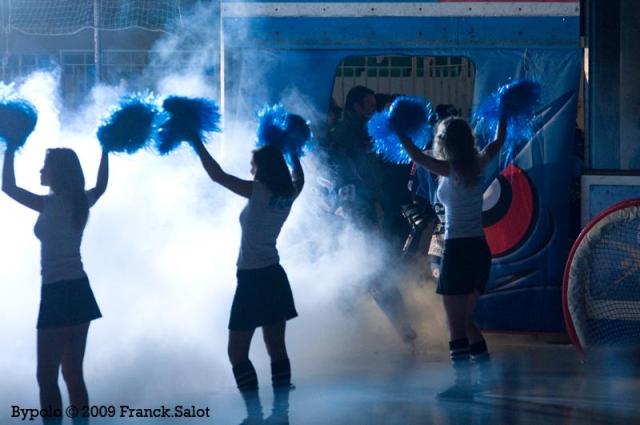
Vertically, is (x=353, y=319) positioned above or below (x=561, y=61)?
below

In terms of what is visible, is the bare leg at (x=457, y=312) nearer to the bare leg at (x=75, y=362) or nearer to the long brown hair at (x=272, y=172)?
the long brown hair at (x=272, y=172)

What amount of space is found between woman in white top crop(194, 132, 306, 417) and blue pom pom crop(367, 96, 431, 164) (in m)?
0.94

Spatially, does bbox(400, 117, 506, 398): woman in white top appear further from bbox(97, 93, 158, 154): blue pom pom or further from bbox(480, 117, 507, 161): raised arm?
bbox(97, 93, 158, 154): blue pom pom

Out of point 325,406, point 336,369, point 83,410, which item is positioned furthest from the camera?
point 336,369

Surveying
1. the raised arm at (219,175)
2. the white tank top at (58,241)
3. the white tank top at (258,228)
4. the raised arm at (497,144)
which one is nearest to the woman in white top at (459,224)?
the raised arm at (497,144)

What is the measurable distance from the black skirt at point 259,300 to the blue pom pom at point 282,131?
79 cm

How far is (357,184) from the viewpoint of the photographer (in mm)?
9477

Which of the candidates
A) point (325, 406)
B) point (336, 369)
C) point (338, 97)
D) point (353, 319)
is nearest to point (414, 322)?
A: point (353, 319)

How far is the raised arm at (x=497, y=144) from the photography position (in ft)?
25.5

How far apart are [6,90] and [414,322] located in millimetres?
3987

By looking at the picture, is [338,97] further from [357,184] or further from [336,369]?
[336,369]

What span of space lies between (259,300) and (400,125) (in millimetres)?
1550

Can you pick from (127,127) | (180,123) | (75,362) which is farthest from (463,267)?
(75,362)

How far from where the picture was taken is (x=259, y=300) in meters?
6.96
